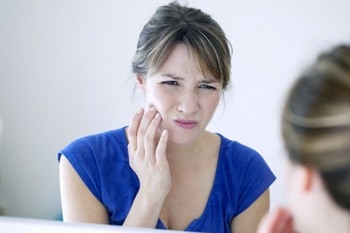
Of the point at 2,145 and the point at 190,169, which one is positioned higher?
the point at 190,169

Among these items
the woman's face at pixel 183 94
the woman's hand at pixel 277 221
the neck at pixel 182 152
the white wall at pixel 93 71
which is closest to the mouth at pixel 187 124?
the woman's face at pixel 183 94

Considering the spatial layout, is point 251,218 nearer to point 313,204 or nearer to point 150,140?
point 150,140

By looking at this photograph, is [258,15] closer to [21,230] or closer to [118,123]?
[118,123]

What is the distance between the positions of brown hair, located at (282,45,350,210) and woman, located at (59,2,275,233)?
441 mm

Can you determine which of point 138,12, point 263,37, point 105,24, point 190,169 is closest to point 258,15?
point 263,37

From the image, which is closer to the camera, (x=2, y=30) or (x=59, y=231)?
(x=59, y=231)

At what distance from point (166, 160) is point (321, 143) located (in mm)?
502

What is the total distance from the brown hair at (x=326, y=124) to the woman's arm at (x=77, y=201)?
0.48 metres

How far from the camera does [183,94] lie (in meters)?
0.85

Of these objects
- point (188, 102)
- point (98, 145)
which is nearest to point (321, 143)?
point (188, 102)

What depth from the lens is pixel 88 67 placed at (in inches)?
65.7

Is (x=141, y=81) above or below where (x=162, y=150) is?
above

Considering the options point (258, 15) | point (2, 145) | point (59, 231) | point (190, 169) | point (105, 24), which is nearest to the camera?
point (59, 231)

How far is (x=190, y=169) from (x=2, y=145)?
100cm
